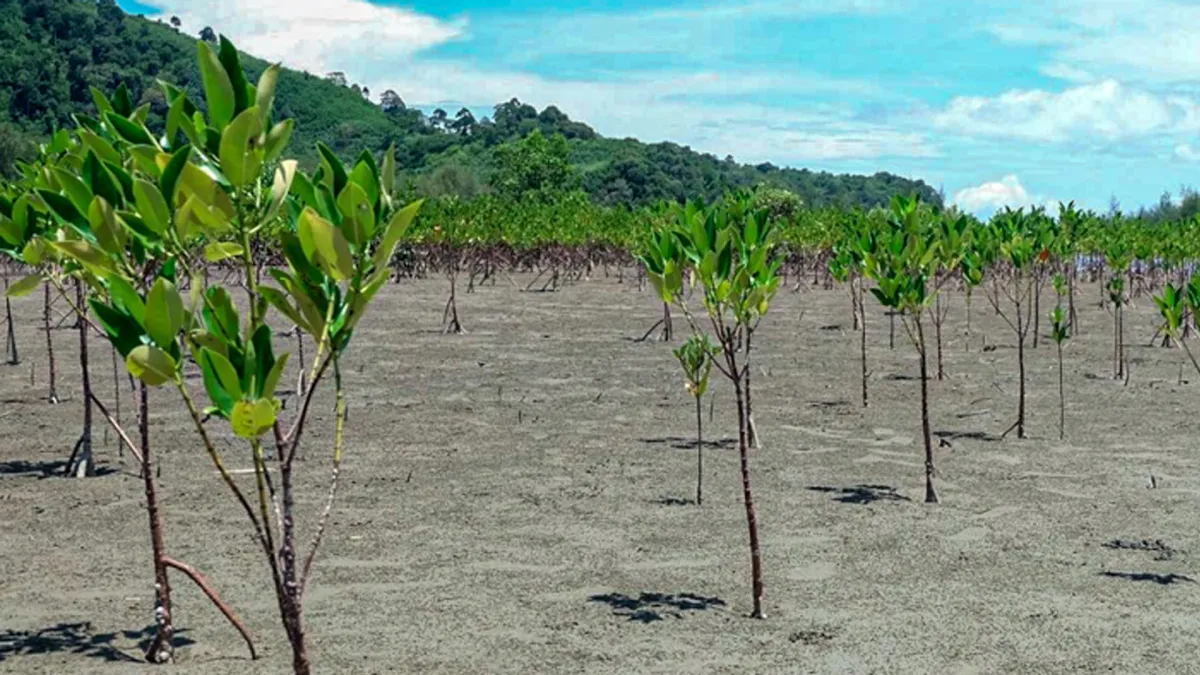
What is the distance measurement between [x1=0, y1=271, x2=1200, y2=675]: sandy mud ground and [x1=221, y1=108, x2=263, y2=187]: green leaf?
318cm

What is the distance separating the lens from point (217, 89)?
123 inches

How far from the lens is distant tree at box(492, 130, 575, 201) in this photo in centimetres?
8325

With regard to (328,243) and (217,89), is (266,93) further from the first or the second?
(328,243)

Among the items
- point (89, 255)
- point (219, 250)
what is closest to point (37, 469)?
point (219, 250)

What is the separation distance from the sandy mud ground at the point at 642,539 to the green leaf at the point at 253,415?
3.03m

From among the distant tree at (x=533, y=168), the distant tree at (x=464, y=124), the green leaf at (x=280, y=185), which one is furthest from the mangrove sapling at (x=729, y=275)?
the distant tree at (x=464, y=124)

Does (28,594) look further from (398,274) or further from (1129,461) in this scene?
(398,274)

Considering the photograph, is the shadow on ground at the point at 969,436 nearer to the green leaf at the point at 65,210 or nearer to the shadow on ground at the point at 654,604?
the shadow on ground at the point at 654,604

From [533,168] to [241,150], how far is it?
3185 inches

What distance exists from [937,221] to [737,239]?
7422 millimetres

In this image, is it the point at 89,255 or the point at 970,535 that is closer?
the point at 89,255

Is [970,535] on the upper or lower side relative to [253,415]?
lower

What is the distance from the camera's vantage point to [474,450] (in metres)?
11.1

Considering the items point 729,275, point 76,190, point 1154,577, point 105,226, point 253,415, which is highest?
point 76,190
